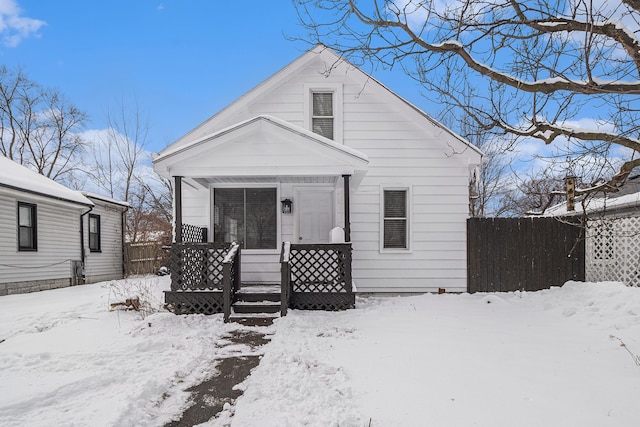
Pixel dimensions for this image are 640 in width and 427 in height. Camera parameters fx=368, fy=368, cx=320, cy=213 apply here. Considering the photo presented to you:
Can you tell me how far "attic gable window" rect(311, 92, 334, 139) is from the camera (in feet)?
29.1

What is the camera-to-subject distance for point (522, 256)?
8.59 meters

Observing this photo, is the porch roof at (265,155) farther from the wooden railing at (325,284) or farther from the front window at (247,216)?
the front window at (247,216)

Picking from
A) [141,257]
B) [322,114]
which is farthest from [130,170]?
[322,114]

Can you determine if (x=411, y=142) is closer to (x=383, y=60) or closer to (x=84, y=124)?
(x=383, y=60)

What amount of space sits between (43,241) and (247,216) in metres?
7.86

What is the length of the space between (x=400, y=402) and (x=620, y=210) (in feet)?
39.8

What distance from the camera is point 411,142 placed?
Answer: 8.64m

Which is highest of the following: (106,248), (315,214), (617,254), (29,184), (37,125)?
(37,125)

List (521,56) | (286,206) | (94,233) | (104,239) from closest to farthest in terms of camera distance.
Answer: (521,56) → (286,206) → (94,233) → (104,239)

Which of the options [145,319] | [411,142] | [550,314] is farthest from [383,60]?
[145,319]

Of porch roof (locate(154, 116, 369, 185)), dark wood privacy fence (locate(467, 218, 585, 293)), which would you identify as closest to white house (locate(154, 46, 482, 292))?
dark wood privacy fence (locate(467, 218, 585, 293))

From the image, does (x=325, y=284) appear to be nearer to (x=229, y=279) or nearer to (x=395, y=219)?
(x=229, y=279)

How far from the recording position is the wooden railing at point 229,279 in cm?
625

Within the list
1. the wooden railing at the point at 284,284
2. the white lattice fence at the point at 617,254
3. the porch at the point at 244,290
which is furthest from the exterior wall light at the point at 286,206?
the white lattice fence at the point at 617,254
